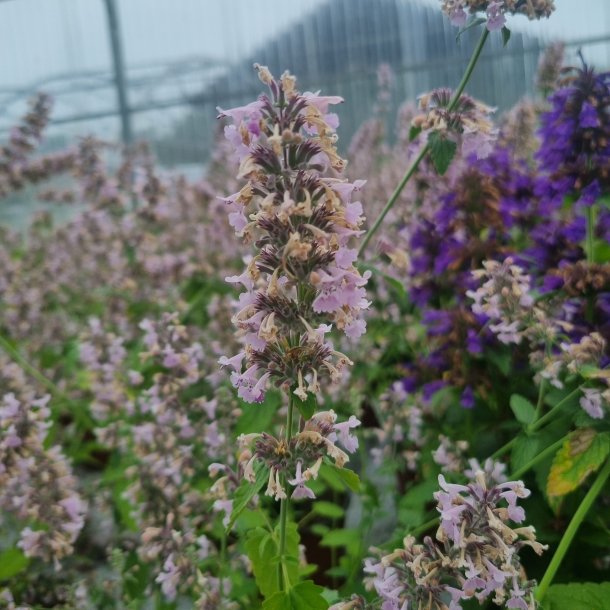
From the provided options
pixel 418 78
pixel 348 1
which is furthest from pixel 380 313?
pixel 348 1

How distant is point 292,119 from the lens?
0.74m

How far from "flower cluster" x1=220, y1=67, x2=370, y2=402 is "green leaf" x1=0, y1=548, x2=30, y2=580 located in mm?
1130

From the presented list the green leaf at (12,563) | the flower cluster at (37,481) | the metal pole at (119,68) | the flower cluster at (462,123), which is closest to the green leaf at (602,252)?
the flower cluster at (462,123)

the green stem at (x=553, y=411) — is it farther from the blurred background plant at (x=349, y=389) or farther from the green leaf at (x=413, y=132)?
the green leaf at (x=413, y=132)

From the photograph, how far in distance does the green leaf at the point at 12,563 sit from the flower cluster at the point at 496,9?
154 centimetres

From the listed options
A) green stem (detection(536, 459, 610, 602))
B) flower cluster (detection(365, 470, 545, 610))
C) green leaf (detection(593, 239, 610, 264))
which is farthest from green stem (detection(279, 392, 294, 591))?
green leaf (detection(593, 239, 610, 264))

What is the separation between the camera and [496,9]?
1.13 meters

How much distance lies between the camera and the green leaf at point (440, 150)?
3.87 feet

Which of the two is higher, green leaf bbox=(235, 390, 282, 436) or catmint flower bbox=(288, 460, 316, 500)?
catmint flower bbox=(288, 460, 316, 500)

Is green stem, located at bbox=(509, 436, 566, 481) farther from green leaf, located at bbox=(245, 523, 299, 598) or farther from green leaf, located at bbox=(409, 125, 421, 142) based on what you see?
green leaf, located at bbox=(409, 125, 421, 142)

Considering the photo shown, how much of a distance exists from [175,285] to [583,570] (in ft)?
5.52

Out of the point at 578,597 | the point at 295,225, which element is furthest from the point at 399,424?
the point at 295,225

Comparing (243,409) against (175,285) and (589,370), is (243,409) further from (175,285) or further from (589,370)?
(175,285)

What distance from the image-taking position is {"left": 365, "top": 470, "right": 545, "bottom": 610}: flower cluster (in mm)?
740
